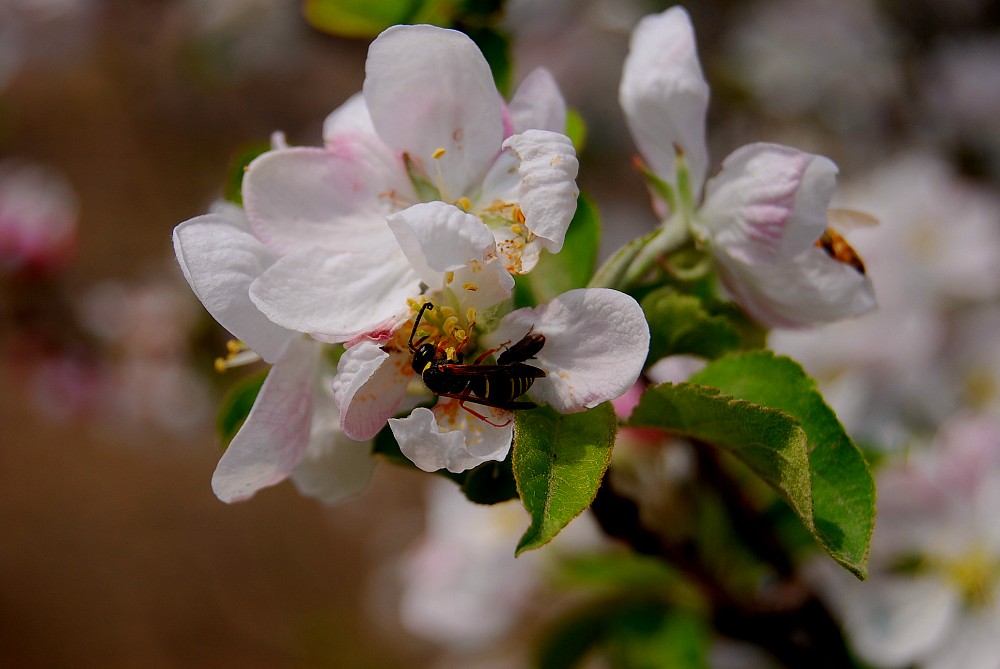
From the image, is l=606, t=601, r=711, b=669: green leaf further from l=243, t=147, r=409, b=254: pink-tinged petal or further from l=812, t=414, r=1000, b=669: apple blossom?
l=243, t=147, r=409, b=254: pink-tinged petal

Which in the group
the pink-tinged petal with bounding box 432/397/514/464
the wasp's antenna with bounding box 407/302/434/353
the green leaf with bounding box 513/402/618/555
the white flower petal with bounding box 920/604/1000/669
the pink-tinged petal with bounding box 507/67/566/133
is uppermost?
the pink-tinged petal with bounding box 507/67/566/133

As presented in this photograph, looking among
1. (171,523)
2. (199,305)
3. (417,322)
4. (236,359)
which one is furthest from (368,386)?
(171,523)

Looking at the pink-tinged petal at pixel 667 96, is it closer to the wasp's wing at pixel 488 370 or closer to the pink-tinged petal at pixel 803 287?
the pink-tinged petal at pixel 803 287

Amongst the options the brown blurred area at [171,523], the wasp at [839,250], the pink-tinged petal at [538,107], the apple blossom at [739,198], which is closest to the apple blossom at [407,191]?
the pink-tinged petal at [538,107]

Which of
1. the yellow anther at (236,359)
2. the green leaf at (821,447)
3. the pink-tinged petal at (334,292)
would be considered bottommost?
the green leaf at (821,447)

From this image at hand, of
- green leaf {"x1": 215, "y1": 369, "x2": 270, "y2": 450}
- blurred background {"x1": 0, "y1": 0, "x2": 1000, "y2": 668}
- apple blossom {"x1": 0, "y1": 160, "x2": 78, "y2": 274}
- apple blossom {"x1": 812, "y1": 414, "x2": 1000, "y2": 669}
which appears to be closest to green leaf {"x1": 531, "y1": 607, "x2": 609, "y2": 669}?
blurred background {"x1": 0, "y1": 0, "x2": 1000, "y2": 668}

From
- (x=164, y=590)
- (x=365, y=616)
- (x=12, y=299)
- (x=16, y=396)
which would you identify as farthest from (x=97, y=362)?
(x=16, y=396)
